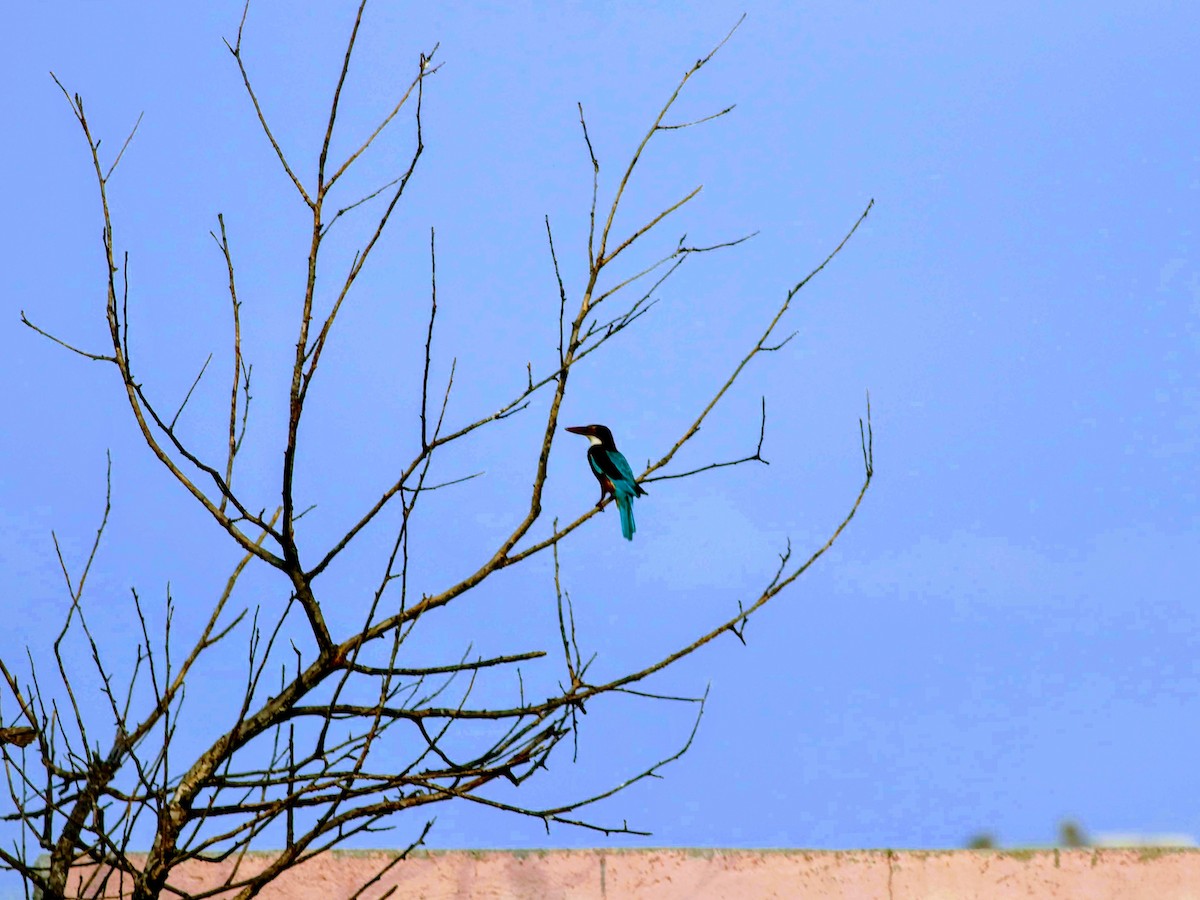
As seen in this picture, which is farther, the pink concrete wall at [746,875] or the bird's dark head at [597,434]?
the bird's dark head at [597,434]

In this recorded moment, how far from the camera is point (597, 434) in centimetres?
727

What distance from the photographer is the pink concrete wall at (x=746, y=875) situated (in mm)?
4613

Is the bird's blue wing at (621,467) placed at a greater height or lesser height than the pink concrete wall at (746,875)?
greater

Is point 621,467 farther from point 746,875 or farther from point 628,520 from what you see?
point 746,875

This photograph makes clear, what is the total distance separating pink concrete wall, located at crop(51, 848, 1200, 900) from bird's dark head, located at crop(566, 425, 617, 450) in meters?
2.63

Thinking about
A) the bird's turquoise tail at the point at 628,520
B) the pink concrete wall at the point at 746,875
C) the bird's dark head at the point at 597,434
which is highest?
the bird's dark head at the point at 597,434

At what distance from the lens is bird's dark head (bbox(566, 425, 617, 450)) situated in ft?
23.4

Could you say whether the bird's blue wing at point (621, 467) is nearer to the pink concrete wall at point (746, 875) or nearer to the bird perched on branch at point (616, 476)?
the bird perched on branch at point (616, 476)

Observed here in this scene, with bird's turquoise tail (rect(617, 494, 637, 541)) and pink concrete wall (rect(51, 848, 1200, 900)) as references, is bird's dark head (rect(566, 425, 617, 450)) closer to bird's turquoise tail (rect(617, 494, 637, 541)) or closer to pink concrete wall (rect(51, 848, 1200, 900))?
bird's turquoise tail (rect(617, 494, 637, 541))

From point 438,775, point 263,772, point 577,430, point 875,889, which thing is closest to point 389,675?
point 438,775

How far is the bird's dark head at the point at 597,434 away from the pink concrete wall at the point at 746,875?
263 cm

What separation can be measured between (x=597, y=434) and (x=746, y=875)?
2.99 metres

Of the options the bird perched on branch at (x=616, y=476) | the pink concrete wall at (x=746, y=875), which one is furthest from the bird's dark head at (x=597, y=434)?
the pink concrete wall at (x=746, y=875)

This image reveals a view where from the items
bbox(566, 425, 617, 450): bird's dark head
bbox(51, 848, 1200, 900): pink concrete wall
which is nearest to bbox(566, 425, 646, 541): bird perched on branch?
bbox(566, 425, 617, 450): bird's dark head
